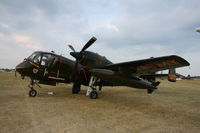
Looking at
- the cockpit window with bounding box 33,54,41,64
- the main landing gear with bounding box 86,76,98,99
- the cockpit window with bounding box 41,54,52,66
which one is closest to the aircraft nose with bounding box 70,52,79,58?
the cockpit window with bounding box 41,54,52,66

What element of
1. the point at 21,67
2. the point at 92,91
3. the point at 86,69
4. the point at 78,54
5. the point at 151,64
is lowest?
the point at 92,91

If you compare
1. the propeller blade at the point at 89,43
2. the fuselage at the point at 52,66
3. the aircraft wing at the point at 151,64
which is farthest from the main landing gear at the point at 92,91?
the propeller blade at the point at 89,43

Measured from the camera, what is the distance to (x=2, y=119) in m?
5.24

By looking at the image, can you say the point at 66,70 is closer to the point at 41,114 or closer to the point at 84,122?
the point at 41,114

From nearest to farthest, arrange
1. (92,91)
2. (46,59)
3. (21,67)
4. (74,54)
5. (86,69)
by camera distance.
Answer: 1. (21,67)
2. (46,59)
3. (92,91)
4. (74,54)
5. (86,69)

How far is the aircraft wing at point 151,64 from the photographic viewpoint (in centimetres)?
713

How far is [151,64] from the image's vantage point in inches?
335

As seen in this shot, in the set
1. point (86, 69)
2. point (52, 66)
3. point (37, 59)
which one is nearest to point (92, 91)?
point (86, 69)

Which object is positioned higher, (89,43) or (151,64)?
(89,43)

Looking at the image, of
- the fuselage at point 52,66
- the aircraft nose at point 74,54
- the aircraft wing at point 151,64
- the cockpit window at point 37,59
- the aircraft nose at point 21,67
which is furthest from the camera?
the aircraft nose at point 74,54

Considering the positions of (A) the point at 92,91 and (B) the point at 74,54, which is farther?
(B) the point at 74,54

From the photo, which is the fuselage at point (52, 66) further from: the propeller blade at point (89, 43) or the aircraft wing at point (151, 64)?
the aircraft wing at point (151, 64)

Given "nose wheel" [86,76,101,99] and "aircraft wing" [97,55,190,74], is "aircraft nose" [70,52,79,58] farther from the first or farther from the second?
"aircraft wing" [97,55,190,74]

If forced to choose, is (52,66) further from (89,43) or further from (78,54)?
(89,43)
